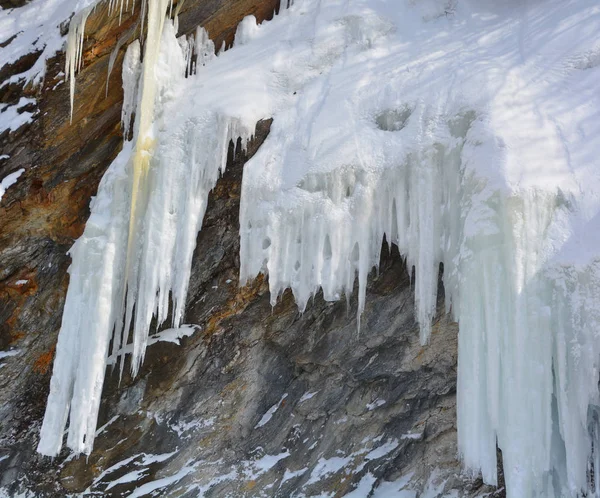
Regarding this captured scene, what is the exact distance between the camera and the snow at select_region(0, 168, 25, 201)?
612 cm

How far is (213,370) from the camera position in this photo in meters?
6.39

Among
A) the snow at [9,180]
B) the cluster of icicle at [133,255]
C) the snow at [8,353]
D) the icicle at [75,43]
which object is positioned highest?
the icicle at [75,43]

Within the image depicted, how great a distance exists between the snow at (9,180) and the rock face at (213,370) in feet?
0.18

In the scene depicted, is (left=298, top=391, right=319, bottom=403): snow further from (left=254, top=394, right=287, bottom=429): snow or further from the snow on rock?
the snow on rock

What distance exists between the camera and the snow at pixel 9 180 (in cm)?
612

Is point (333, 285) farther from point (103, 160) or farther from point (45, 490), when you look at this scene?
point (45, 490)

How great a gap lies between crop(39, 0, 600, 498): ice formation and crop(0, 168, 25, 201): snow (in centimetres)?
86

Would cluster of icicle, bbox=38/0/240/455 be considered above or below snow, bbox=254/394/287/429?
above

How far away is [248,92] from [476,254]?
2.50m

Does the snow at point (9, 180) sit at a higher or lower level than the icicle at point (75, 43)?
lower

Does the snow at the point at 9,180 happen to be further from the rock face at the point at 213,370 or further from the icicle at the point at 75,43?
the icicle at the point at 75,43

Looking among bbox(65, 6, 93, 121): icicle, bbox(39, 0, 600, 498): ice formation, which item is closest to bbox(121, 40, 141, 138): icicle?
bbox(39, 0, 600, 498): ice formation

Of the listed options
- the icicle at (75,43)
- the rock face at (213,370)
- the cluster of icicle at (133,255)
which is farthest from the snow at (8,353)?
the icicle at (75,43)

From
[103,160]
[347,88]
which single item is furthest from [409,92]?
[103,160]
